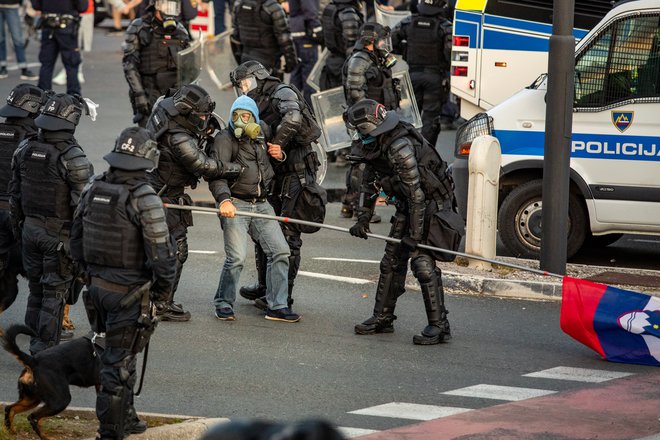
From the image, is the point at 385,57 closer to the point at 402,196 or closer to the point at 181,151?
the point at 402,196

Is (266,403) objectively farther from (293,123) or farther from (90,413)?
(293,123)

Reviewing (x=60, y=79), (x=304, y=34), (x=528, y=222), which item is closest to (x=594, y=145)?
(x=528, y=222)

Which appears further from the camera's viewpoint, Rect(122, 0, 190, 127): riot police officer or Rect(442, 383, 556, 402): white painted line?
Rect(122, 0, 190, 127): riot police officer

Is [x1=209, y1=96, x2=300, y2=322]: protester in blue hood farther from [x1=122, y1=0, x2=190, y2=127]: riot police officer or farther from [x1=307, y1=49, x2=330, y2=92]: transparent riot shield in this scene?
[x1=307, y1=49, x2=330, y2=92]: transparent riot shield

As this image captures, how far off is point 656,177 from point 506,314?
7.18 ft

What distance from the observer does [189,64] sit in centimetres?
1494

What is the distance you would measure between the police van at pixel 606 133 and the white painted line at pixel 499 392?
12.3 ft

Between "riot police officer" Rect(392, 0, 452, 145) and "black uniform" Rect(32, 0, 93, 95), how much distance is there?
5.42 m

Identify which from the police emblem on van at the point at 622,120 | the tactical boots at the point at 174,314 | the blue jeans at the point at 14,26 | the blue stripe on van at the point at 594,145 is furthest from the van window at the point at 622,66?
the blue jeans at the point at 14,26

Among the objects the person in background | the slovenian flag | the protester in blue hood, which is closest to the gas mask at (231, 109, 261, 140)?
the protester in blue hood

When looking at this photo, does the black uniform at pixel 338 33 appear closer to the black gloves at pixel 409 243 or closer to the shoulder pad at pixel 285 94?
the shoulder pad at pixel 285 94

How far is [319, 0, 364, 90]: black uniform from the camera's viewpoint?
623 inches

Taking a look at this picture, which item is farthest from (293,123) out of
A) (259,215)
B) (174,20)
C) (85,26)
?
(85,26)

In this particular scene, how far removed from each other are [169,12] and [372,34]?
2.68 m
